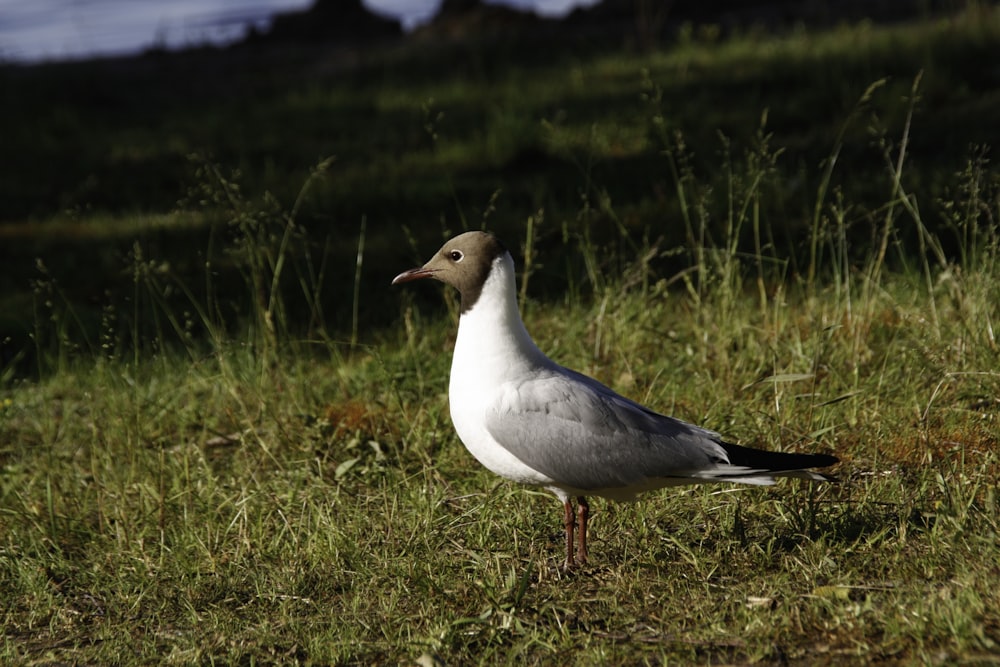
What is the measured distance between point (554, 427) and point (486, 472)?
101cm

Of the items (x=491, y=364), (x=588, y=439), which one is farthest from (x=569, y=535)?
(x=491, y=364)

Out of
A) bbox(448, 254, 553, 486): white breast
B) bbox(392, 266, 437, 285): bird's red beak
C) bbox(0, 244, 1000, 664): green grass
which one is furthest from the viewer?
bbox(392, 266, 437, 285): bird's red beak

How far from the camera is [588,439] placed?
3.58 m

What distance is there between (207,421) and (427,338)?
1.13 m

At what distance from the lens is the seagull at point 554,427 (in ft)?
11.6

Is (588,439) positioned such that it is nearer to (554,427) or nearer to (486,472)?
(554,427)

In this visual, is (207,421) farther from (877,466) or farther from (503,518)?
(877,466)

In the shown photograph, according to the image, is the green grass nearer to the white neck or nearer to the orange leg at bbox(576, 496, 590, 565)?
the orange leg at bbox(576, 496, 590, 565)

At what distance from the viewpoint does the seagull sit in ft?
11.6

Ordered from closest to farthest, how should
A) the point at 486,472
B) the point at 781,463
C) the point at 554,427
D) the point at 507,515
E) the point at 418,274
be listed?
the point at 781,463
the point at 554,427
the point at 418,274
the point at 507,515
the point at 486,472

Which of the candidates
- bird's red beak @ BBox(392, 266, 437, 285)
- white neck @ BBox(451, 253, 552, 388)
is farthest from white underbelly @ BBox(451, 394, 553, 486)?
bird's red beak @ BBox(392, 266, 437, 285)

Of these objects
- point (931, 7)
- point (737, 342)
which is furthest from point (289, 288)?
point (931, 7)

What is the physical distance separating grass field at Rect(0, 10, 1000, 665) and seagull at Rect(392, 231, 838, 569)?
1.06 feet

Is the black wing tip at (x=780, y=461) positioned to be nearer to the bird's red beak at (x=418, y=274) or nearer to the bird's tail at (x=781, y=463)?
the bird's tail at (x=781, y=463)
